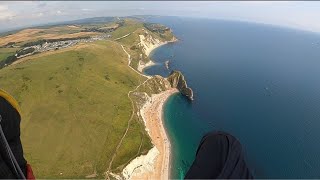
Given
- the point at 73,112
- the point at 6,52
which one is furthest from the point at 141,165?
the point at 6,52

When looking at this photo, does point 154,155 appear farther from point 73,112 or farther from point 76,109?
point 76,109

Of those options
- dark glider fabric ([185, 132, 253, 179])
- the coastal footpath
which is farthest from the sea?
dark glider fabric ([185, 132, 253, 179])

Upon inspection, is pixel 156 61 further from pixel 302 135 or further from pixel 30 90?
pixel 302 135

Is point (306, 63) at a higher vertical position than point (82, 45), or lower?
lower

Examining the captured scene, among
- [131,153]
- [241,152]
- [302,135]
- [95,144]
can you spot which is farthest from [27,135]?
[241,152]

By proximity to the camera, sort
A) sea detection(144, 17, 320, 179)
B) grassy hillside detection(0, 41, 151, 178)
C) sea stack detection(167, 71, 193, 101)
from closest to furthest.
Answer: grassy hillside detection(0, 41, 151, 178) < sea detection(144, 17, 320, 179) < sea stack detection(167, 71, 193, 101)

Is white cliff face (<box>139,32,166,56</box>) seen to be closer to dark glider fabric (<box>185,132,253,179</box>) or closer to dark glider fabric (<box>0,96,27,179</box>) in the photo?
dark glider fabric (<box>185,132,253,179</box>)
